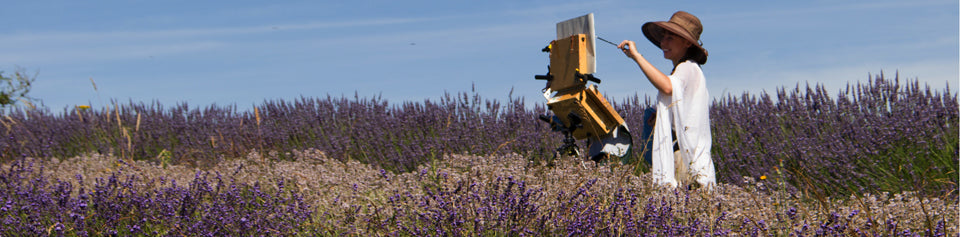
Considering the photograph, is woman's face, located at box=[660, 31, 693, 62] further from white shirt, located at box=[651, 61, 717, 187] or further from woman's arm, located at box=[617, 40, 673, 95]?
woman's arm, located at box=[617, 40, 673, 95]

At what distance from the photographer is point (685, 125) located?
3920 millimetres

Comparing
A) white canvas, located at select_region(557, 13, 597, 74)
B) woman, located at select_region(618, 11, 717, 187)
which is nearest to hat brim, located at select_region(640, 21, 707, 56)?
woman, located at select_region(618, 11, 717, 187)

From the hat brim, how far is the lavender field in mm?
702

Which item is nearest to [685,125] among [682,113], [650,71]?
[682,113]

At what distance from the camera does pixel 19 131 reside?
832 cm

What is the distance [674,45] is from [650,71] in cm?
36

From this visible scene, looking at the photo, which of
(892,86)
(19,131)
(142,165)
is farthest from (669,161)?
(19,131)

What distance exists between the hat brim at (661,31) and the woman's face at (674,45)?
0.05 metres

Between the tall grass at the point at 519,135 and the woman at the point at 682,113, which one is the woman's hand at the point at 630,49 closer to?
the woman at the point at 682,113

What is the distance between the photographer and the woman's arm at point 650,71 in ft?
12.5

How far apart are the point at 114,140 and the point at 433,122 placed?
3.41 metres

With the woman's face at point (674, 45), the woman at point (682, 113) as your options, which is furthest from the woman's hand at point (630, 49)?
the woman's face at point (674, 45)

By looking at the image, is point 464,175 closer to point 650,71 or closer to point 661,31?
point 650,71

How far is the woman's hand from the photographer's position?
3844mm
